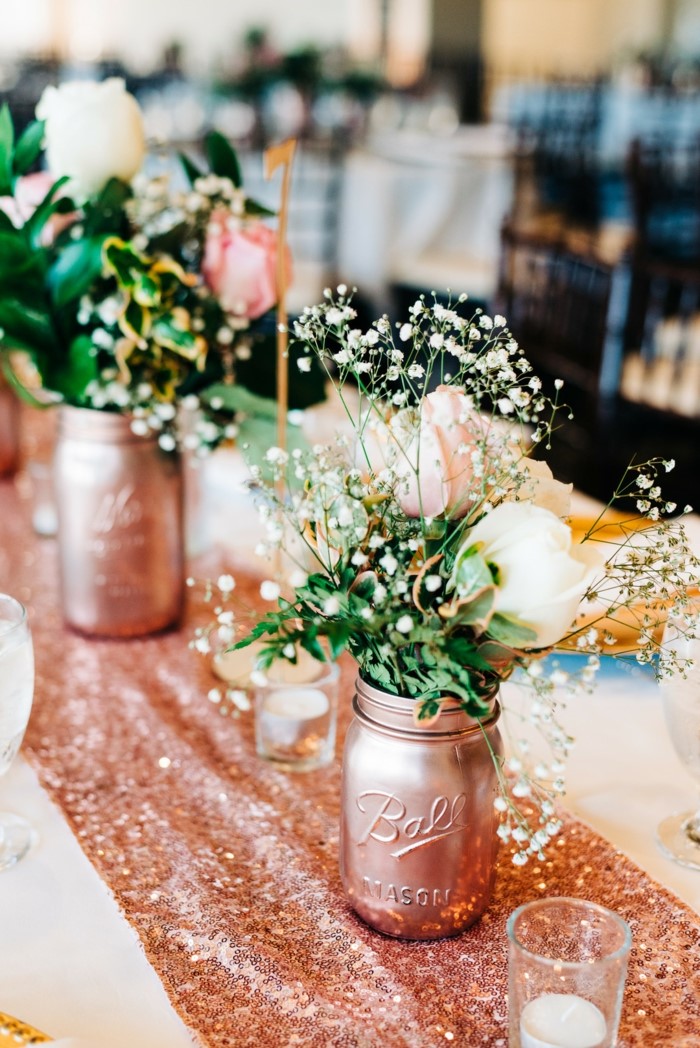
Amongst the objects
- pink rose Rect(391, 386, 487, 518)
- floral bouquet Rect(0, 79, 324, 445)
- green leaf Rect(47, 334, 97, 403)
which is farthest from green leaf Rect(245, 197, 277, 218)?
pink rose Rect(391, 386, 487, 518)

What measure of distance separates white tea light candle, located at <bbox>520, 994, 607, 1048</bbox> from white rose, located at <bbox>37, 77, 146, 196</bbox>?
2.84ft

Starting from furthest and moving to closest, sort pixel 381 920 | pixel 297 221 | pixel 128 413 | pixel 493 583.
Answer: pixel 297 221 < pixel 128 413 < pixel 381 920 < pixel 493 583

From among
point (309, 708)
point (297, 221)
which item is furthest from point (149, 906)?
point (297, 221)

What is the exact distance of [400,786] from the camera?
2.50ft

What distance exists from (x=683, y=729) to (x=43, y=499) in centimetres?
99

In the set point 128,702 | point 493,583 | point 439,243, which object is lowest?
point 439,243

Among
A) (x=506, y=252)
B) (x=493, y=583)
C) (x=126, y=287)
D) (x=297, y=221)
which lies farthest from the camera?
(x=297, y=221)

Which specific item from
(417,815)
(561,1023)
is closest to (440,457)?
(417,815)

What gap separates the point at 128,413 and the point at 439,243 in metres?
4.32

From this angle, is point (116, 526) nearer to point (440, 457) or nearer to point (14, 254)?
point (14, 254)

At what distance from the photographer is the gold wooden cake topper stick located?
1095 mm

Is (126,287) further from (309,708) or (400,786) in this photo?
(400,786)

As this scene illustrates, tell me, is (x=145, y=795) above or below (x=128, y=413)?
below

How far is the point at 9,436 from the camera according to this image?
1.82 metres
